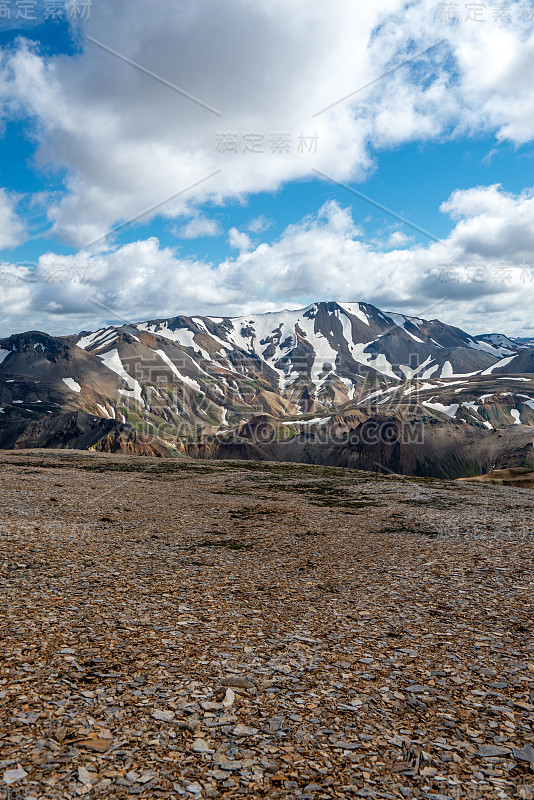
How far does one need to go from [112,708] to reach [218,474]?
59417 millimetres

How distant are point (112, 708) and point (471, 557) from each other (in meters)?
19.1

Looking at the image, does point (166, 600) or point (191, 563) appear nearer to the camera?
point (166, 600)

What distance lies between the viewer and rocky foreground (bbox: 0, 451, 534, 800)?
764 cm

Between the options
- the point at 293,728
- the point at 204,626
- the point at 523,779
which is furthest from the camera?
the point at 204,626

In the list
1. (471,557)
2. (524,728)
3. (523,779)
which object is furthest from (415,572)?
(523,779)

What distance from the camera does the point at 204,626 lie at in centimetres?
1363

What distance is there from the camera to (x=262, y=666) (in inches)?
446

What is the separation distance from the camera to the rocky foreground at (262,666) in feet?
25.1

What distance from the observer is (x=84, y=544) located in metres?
23.1

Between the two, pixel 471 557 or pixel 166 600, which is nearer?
pixel 166 600

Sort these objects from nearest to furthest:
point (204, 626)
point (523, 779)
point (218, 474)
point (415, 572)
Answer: point (523, 779), point (204, 626), point (415, 572), point (218, 474)

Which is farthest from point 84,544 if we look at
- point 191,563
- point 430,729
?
point 430,729

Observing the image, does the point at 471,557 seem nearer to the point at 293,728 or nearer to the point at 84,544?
the point at 293,728

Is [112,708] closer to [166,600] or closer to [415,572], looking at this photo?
[166,600]
